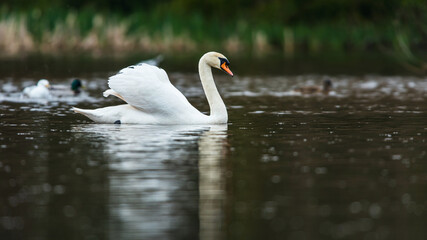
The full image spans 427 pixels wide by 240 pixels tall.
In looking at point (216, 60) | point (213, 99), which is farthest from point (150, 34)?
point (213, 99)

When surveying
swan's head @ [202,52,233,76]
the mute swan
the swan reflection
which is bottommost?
the swan reflection

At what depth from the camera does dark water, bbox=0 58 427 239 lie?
750 centimetres

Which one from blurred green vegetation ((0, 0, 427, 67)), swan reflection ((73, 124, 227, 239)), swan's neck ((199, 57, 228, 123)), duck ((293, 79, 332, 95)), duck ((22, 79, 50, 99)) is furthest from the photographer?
blurred green vegetation ((0, 0, 427, 67))

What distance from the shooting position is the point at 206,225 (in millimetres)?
7523

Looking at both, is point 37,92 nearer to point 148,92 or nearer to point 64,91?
point 64,91

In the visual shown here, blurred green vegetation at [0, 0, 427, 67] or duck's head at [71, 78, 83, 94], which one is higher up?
blurred green vegetation at [0, 0, 427, 67]

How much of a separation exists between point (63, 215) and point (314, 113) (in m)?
10.2

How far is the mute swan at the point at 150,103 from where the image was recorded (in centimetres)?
1438

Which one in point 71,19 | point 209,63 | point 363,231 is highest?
point 71,19

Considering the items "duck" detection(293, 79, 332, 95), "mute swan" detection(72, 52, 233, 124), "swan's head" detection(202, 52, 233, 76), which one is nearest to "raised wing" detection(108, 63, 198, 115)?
"mute swan" detection(72, 52, 233, 124)

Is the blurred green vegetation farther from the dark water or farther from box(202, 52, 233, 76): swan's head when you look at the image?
the dark water

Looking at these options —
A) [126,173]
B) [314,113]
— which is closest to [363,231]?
[126,173]

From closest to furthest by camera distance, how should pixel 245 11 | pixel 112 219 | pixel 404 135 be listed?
pixel 112 219, pixel 404 135, pixel 245 11

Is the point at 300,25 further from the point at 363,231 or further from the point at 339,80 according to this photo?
the point at 363,231
